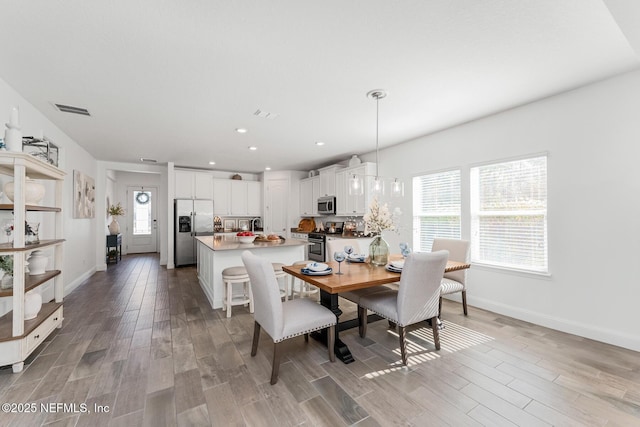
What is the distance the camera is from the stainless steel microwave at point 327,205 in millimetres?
5941

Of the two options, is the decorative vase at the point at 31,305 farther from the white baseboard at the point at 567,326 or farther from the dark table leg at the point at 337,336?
the white baseboard at the point at 567,326

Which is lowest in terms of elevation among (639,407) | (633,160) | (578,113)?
(639,407)

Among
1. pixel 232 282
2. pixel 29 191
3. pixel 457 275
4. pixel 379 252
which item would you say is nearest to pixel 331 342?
pixel 379 252

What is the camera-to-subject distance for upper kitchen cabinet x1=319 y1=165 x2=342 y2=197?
5.96 m

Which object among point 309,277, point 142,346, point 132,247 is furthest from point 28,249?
point 132,247

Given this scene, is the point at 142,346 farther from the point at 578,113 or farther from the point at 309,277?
the point at 578,113

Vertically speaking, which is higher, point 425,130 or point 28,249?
point 425,130

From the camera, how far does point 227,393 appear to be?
1.89 meters

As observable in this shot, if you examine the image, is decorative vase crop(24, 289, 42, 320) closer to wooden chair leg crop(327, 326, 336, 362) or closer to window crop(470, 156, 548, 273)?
wooden chair leg crop(327, 326, 336, 362)

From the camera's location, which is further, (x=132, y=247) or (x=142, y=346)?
(x=132, y=247)

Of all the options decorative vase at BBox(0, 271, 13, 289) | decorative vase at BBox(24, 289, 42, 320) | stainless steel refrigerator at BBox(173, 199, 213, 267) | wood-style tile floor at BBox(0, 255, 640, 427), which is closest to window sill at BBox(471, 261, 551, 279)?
wood-style tile floor at BBox(0, 255, 640, 427)

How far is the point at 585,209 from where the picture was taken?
273 centimetres

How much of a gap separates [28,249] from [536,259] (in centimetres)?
496

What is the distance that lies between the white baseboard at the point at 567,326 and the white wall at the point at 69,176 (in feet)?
17.2
